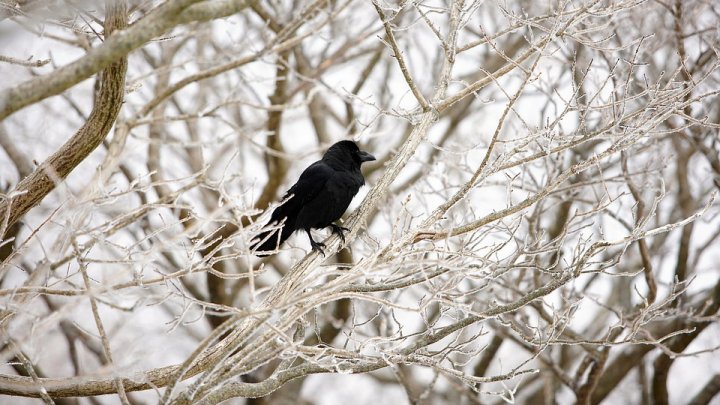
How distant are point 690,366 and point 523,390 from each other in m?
5.49

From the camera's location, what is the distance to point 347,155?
6.30m

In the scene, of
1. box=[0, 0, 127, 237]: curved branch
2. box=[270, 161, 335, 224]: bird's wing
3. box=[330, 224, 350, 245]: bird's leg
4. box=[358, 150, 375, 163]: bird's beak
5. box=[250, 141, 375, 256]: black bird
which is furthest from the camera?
box=[358, 150, 375, 163]: bird's beak

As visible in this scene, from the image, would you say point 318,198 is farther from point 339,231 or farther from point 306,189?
point 339,231

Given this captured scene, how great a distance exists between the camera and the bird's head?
6.25 m

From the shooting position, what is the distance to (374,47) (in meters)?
9.90

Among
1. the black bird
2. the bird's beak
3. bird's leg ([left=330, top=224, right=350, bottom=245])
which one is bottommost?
bird's leg ([left=330, top=224, right=350, bottom=245])

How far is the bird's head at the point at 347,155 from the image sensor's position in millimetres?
6246

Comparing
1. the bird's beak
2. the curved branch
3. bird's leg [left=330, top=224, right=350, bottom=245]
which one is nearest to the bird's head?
the bird's beak

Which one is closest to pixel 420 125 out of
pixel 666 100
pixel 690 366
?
pixel 666 100

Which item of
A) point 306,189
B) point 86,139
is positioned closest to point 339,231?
point 306,189

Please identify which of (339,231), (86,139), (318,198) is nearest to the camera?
(86,139)

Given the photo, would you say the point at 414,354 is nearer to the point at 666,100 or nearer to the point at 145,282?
the point at 145,282

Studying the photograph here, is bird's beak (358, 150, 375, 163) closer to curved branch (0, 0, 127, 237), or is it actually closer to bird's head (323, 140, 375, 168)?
bird's head (323, 140, 375, 168)

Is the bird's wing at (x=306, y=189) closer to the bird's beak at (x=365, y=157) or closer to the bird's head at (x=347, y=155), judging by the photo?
the bird's head at (x=347, y=155)
